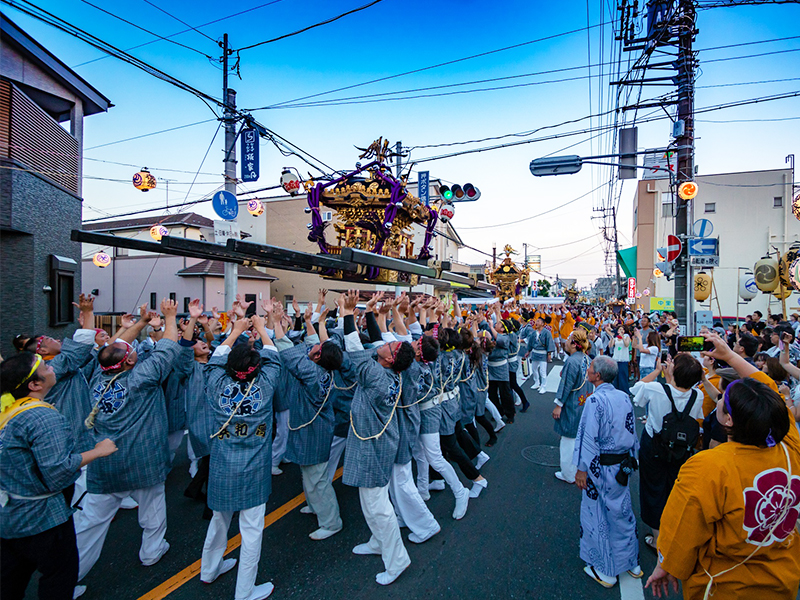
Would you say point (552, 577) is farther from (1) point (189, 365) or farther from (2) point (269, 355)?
(1) point (189, 365)

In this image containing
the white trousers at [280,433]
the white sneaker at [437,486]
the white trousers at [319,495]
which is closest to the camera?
the white trousers at [319,495]

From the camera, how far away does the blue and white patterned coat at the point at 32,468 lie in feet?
8.14

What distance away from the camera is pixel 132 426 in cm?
362

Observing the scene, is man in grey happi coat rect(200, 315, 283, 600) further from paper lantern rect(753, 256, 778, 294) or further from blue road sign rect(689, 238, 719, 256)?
paper lantern rect(753, 256, 778, 294)

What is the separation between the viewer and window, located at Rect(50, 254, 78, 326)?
9859 millimetres

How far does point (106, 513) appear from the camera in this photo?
135 inches

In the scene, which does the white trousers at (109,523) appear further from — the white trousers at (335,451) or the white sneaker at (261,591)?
the white trousers at (335,451)

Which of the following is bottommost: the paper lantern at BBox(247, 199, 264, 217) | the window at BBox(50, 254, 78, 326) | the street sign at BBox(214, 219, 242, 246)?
the window at BBox(50, 254, 78, 326)

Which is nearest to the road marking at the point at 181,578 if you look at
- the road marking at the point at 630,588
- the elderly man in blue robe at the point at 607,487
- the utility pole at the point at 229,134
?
the elderly man in blue robe at the point at 607,487

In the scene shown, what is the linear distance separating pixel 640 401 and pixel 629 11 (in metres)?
10.4

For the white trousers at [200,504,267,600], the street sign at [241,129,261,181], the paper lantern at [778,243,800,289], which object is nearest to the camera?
the white trousers at [200,504,267,600]

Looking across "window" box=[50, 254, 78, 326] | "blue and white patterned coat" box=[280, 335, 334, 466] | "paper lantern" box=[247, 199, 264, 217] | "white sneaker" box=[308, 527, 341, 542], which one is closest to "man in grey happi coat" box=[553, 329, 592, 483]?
"blue and white patterned coat" box=[280, 335, 334, 466]

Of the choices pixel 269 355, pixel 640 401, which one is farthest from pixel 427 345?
pixel 640 401

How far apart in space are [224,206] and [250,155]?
1.96 metres
